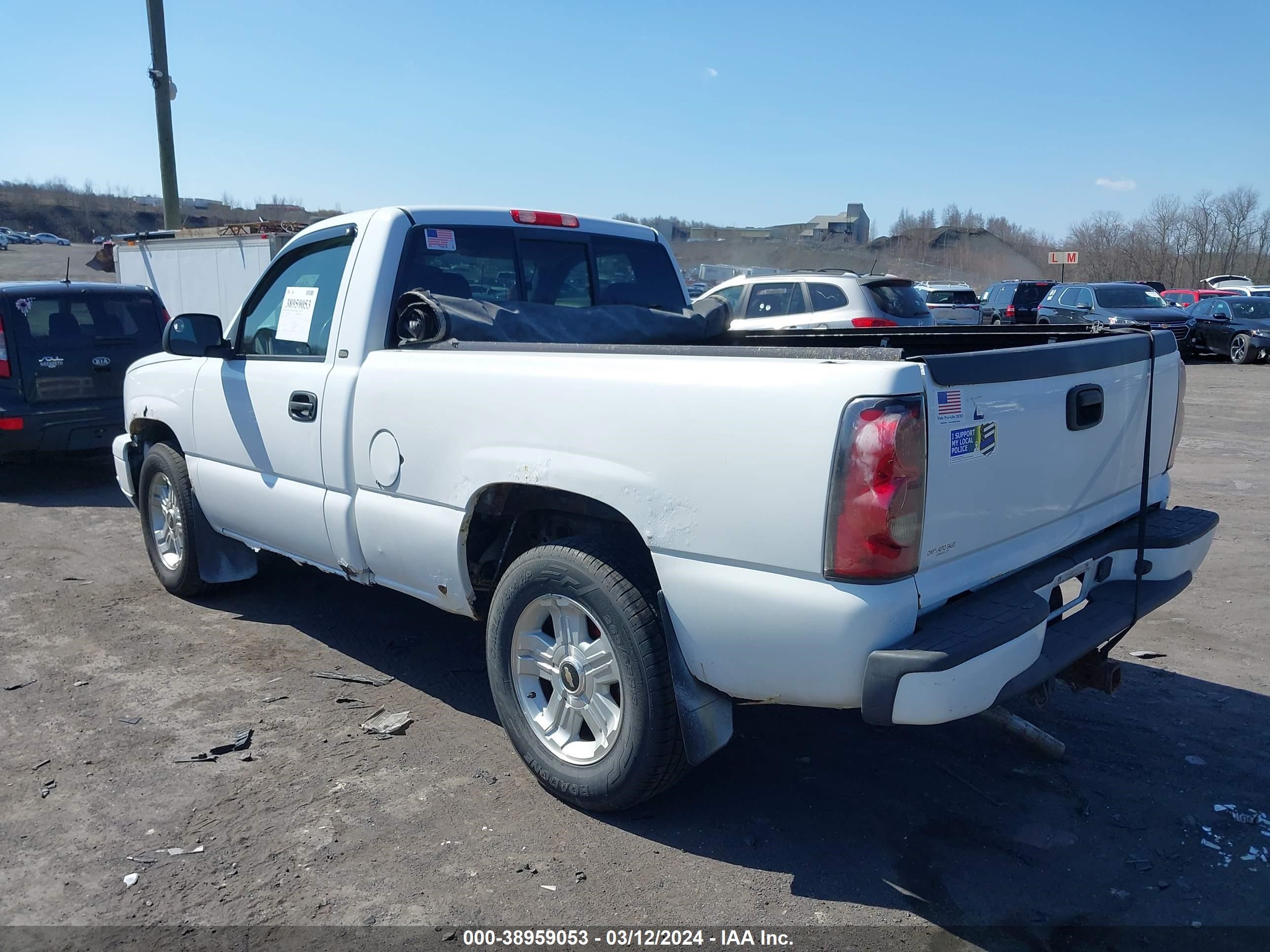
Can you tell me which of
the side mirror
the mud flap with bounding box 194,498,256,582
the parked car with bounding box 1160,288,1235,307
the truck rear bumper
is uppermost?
the parked car with bounding box 1160,288,1235,307

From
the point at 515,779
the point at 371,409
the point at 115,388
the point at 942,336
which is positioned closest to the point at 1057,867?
the point at 515,779

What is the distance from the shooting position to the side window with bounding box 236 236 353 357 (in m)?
4.44

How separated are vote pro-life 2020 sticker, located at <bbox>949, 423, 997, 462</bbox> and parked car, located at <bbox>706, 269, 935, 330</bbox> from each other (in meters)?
9.78

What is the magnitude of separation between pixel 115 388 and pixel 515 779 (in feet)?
24.0

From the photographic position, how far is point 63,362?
8.91 meters

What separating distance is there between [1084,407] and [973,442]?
0.68 m

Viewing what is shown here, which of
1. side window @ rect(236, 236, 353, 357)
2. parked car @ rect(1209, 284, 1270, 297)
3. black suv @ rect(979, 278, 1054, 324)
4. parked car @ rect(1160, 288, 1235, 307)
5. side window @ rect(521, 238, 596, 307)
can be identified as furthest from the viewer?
parked car @ rect(1160, 288, 1235, 307)

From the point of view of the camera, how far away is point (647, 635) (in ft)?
10.1

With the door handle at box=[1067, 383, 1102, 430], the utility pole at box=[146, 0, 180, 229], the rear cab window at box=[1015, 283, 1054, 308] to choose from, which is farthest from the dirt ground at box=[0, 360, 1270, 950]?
the rear cab window at box=[1015, 283, 1054, 308]

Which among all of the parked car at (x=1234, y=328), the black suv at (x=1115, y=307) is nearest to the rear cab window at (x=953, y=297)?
the black suv at (x=1115, y=307)

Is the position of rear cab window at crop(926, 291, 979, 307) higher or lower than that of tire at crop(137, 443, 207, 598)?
higher

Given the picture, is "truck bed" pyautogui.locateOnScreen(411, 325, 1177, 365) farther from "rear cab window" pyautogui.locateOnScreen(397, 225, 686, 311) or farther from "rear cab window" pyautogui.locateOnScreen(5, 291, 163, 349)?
"rear cab window" pyautogui.locateOnScreen(5, 291, 163, 349)

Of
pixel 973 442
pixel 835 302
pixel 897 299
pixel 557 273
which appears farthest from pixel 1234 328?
pixel 973 442

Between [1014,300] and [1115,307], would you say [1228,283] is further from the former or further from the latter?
[1115,307]
